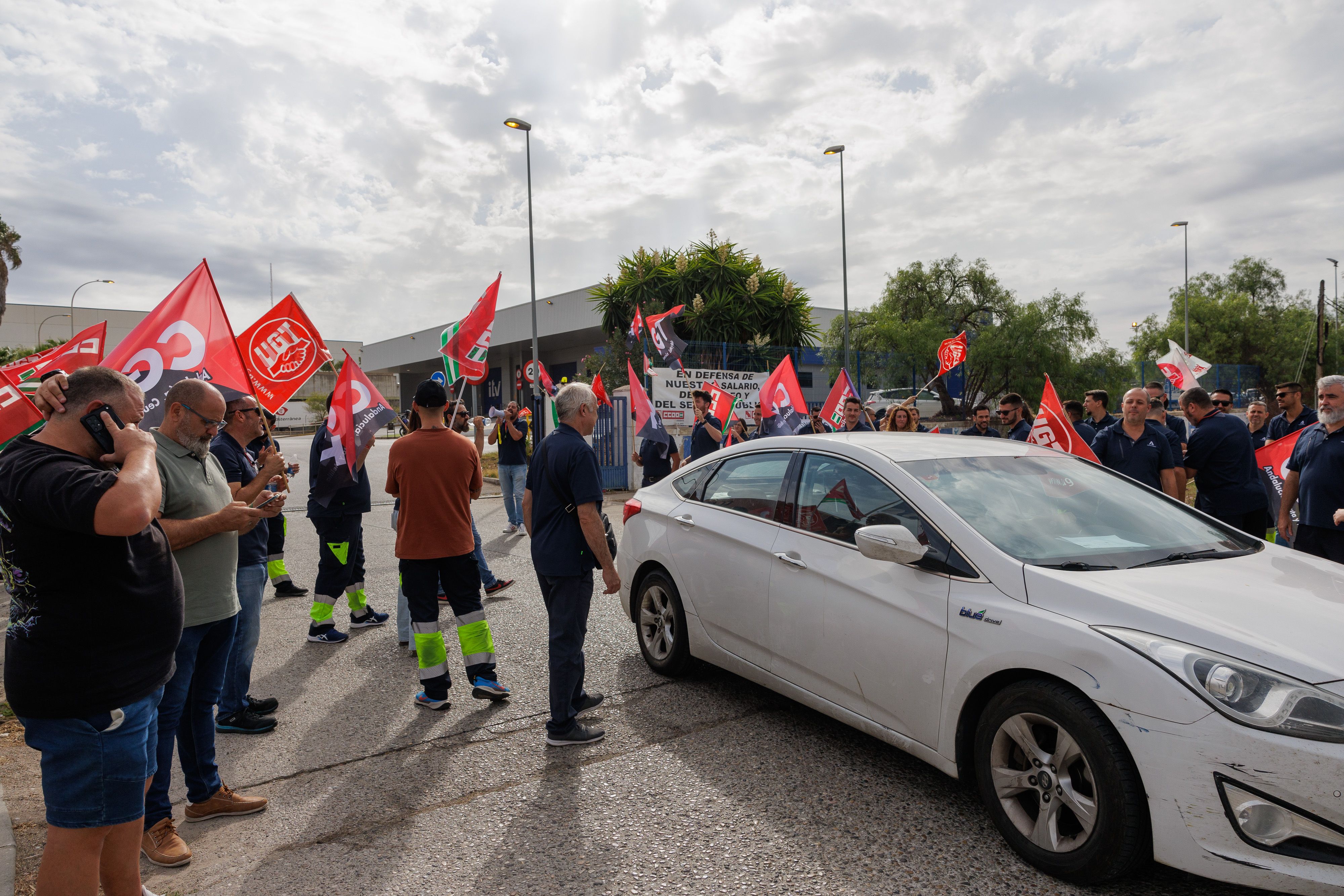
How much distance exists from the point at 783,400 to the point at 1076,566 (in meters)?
9.40

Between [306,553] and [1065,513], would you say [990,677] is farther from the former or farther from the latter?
[306,553]

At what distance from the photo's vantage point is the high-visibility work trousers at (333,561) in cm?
609

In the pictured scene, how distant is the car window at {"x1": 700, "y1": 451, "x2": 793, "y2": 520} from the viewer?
4.39 m

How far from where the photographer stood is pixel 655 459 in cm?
1054

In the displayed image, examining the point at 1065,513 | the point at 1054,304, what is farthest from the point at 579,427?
the point at 1054,304

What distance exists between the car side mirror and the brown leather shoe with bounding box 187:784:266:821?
2.77m

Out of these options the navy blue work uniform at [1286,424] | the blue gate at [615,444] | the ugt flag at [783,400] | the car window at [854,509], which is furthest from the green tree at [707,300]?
the car window at [854,509]

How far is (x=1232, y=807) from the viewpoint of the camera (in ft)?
7.85

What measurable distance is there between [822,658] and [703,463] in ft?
5.56

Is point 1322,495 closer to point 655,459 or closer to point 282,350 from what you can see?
point 655,459

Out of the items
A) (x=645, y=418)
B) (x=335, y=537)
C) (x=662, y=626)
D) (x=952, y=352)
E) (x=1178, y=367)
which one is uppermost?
(x=952, y=352)

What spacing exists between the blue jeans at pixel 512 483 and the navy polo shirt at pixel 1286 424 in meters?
8.43

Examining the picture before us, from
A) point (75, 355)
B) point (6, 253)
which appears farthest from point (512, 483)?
point (6, 253)

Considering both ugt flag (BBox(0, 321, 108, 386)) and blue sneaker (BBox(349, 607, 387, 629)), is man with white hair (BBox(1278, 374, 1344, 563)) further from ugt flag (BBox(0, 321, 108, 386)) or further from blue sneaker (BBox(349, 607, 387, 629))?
ugt flag (BBox(0, 321, 108, 386))
